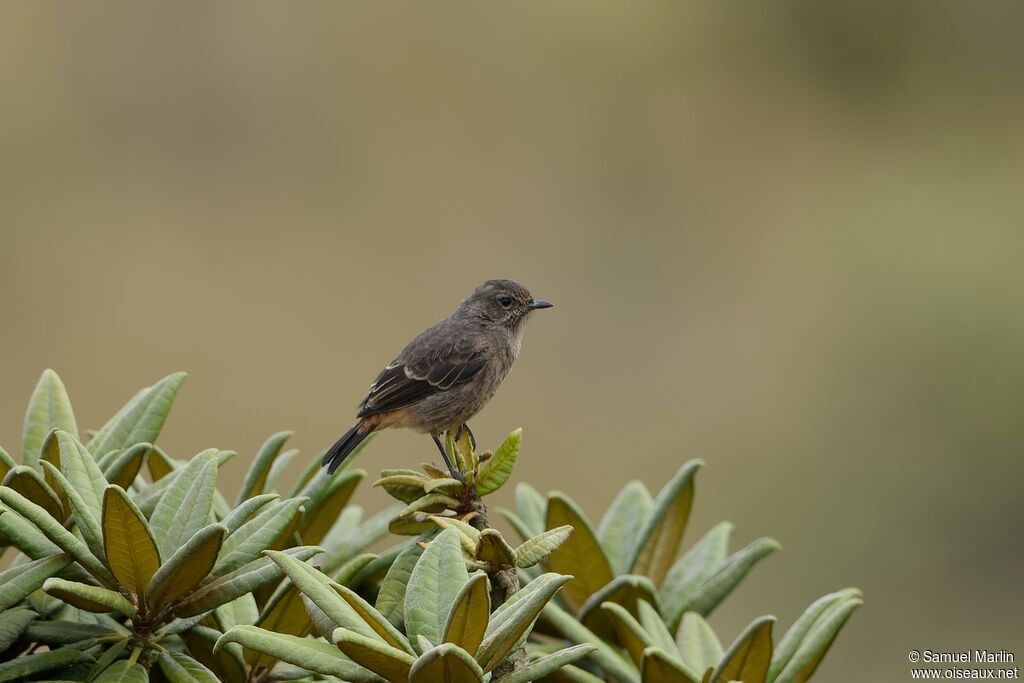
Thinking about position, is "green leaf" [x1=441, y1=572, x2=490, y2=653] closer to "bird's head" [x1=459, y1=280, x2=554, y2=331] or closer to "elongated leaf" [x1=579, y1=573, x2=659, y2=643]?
"elongated leaf" [x1=579, y1=573, x2=659, y2=643]

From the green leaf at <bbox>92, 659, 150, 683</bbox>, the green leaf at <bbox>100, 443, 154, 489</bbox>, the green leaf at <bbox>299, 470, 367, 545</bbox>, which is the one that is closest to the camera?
the green leaf at <bbox>92, 659, 150, 683</bbox>

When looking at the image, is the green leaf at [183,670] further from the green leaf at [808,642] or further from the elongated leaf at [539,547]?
the green leaf at [808,642]

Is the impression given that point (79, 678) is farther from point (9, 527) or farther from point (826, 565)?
point (826, 565)

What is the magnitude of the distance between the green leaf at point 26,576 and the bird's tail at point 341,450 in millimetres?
701

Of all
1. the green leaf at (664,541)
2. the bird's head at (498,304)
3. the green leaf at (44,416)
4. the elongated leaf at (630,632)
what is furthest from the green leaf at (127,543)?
the bird's head at (498,304)

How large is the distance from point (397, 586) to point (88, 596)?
50 centimetres

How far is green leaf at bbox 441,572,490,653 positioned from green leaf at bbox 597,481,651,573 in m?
0.97

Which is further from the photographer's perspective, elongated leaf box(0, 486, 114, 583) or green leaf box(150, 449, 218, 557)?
green leaf box(150, 449, 218, 557)

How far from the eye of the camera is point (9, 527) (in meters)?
1.67

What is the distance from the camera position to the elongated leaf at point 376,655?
1412mm

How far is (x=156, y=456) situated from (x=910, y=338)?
789 centimetres

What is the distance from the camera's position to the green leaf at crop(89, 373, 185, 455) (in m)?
2.09

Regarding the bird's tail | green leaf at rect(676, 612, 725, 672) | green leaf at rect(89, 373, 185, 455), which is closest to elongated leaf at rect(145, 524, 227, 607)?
green leaf at rect(89, 373, 185, 455)

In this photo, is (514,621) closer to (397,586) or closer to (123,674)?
(397,586)
